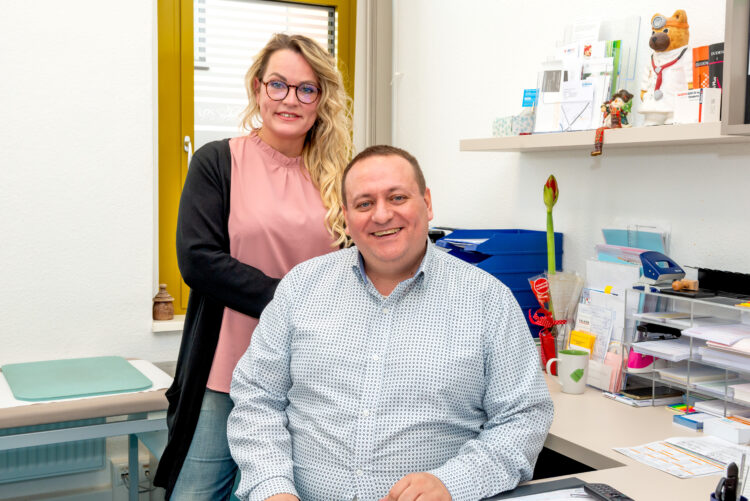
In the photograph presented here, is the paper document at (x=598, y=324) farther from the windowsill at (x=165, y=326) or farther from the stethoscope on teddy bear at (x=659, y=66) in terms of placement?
the windowsill at (x=165, y=326)

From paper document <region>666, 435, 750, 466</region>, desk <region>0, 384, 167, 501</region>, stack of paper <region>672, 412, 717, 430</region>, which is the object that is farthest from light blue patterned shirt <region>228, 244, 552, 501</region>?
desk <region>0, 384, 167, 501</region>

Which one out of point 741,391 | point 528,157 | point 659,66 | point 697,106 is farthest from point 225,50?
point 741,391

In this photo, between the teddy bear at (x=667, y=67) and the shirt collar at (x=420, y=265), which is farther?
the teddy bear at (x=667, y=67)

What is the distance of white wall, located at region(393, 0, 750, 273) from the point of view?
1878 mm

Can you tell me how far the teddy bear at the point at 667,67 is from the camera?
1.81 meters

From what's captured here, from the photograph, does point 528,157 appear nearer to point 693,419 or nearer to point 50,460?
point 693,419

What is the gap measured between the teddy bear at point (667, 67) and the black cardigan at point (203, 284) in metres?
1.07

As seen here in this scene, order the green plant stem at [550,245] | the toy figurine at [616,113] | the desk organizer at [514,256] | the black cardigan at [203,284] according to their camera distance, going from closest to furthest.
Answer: the black cardigan at [203,284] < the toy figurine at [616,113] < the green plant stem at [550,245] < the desk organizer at [514,256]

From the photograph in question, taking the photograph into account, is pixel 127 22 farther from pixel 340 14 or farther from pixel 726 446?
pixel 726 446

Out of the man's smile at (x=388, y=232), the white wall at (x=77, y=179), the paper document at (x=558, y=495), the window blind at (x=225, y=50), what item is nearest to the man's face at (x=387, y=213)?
the man's smile at (x=388, y=232)

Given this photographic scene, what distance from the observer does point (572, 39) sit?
220 cm

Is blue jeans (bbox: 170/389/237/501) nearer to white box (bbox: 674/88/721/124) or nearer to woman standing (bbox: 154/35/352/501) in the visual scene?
woman standing (bbox: 154/35/352/501)

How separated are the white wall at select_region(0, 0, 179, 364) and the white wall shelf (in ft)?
5.14

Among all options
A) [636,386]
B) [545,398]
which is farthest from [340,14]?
[545,398]
